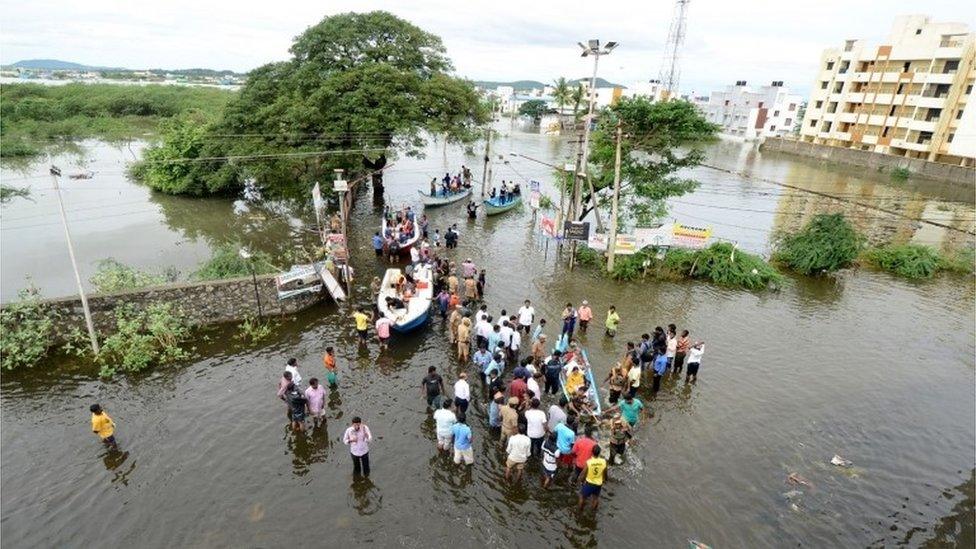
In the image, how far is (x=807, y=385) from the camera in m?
13.6

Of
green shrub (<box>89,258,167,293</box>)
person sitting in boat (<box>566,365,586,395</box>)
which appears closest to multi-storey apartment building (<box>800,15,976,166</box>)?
person sitting in boat (<box>566,365,586,395</box>)

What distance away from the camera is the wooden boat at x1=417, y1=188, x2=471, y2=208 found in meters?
31.2

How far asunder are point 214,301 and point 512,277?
36.1ft

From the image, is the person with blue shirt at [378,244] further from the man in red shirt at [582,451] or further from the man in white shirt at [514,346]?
the man in red shirt at [582,451]

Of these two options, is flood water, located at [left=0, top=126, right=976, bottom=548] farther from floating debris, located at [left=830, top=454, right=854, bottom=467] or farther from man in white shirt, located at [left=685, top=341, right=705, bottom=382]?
man in white shirt, located at [left=685, top=341, right=705, bottom=382]

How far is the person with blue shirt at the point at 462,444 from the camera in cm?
953

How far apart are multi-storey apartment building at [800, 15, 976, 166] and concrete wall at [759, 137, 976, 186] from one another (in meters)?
2.64

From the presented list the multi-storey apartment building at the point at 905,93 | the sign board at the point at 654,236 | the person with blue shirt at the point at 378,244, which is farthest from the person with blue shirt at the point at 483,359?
the multi-storey apartment building at the point at 905,93

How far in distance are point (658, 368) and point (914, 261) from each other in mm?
18648

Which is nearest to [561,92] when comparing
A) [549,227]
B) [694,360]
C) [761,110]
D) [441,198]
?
[761,110]

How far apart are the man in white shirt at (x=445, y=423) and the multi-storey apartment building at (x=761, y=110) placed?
91.3 m

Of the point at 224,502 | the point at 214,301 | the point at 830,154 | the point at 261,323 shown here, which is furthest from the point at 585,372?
the point at 830,154

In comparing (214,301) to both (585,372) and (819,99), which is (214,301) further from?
(819,99)

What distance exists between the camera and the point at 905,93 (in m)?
57.6
